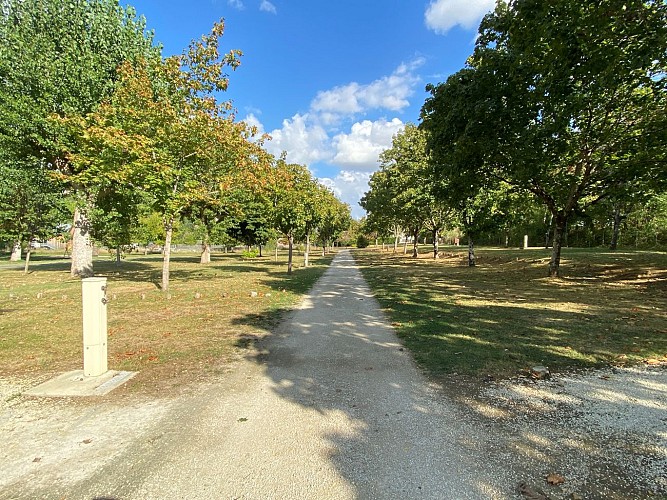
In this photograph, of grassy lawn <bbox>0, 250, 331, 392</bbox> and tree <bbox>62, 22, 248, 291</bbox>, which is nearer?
grassy lawn <bbox>0, 250, 331, 392</bbox>

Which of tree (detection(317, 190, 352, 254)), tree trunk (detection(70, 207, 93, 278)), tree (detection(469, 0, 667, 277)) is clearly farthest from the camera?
tree (detection(317, 190, 352, 254))

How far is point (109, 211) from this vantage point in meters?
15.2

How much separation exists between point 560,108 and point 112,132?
43.9ft

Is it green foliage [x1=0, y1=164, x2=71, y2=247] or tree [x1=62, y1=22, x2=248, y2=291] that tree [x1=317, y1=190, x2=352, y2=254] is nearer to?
tree [x1=62, y1=22, x2=248, y2=291]

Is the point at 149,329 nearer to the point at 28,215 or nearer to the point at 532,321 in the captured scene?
the point at 532,321

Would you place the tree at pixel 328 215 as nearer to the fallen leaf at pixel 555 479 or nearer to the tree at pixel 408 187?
the tree at pixel 408 187

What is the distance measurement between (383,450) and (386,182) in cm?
3054

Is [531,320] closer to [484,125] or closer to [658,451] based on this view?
[658,451]

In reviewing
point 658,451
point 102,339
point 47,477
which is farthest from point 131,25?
point 658,451

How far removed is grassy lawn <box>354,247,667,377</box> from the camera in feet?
16.1

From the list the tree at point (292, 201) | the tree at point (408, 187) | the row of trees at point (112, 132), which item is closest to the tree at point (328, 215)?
the tree at point (292, 201)

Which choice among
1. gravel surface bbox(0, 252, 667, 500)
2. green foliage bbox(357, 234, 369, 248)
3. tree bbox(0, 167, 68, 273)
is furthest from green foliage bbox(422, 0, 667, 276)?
green foliage bbox(357, 234, 369, 248)

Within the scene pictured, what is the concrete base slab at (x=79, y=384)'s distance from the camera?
154 inches

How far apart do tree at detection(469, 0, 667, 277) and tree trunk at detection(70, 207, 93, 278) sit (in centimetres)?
1705
